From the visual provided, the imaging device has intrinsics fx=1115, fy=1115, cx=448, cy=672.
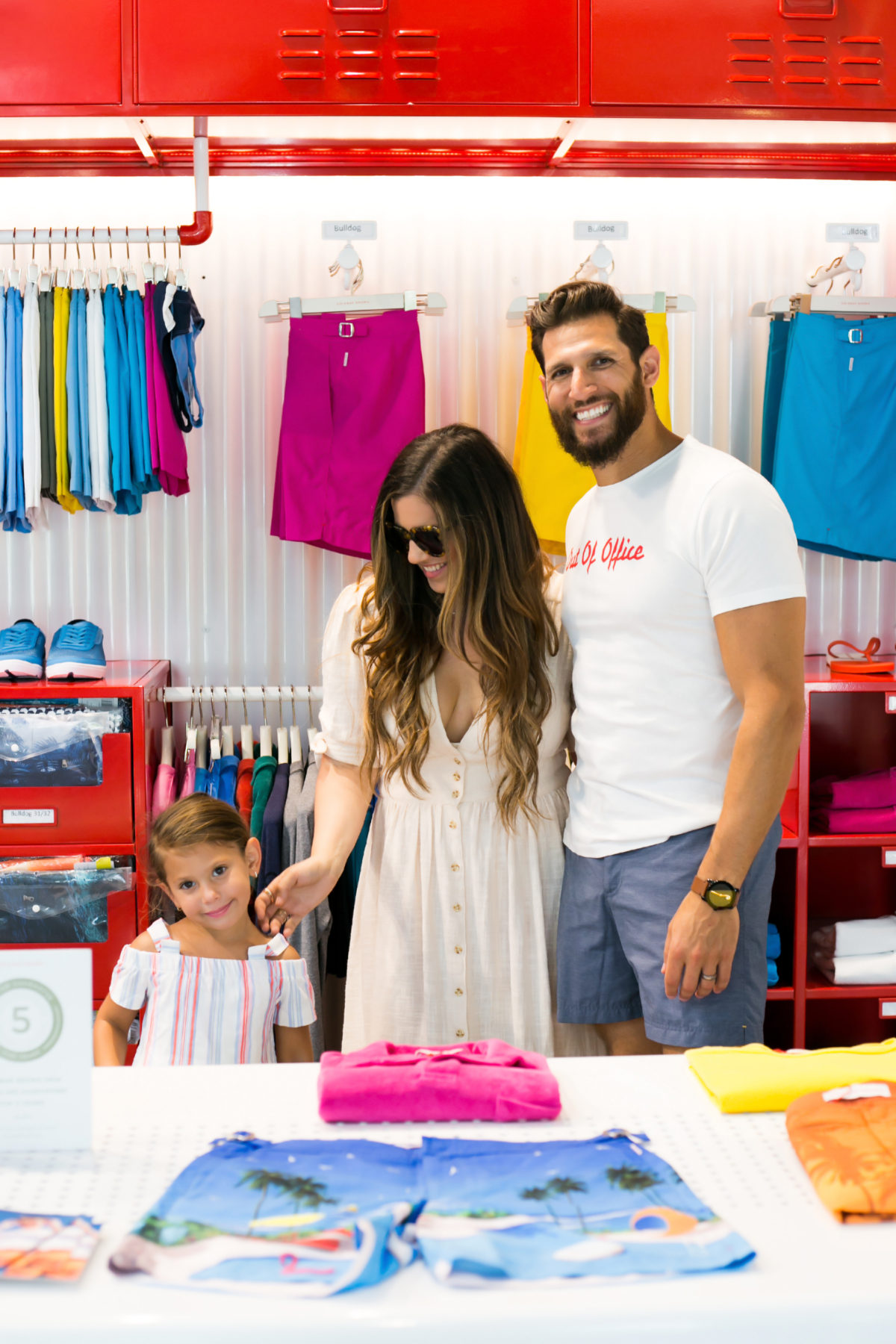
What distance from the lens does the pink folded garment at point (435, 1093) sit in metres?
1.22

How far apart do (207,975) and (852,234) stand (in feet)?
9.26

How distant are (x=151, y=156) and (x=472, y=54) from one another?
0.97m

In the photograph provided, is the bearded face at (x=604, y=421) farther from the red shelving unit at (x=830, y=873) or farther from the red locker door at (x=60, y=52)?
the red locker door at (x=60, y=52)

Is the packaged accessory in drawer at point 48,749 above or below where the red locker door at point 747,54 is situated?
below

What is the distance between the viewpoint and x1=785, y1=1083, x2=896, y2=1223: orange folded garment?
1.01 metres

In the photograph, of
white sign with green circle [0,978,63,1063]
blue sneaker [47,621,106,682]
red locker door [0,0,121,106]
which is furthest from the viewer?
blue sneaker [47,621,106,682]

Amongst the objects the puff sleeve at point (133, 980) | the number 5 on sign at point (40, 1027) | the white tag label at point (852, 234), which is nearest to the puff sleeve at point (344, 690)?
the puff sleeve at point (133, 980)

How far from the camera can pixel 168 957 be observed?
2098 mm

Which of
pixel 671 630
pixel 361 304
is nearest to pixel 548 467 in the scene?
pixel 361 304

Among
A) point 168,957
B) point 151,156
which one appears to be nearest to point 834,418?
point 151,156

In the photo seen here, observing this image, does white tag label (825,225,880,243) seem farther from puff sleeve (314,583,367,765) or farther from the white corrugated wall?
puff sleeve (314,583,367,765)

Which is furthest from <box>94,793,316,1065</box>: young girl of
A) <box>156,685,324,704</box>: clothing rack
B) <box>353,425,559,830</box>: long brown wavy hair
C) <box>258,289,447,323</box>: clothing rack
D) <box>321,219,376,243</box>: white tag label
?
<box>321,219,376,243</box>: white tag label

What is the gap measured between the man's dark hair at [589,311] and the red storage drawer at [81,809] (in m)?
1.63

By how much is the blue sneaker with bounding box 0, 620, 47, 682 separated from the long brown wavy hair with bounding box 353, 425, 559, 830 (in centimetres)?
136
